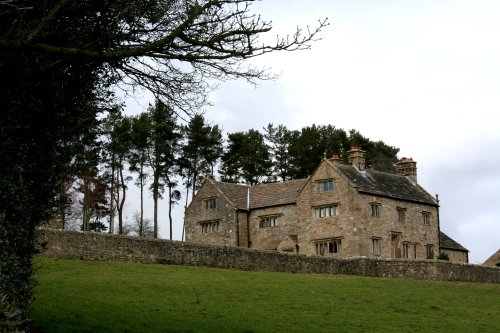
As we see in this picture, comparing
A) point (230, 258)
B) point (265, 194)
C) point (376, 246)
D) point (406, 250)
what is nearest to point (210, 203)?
point (265, 194)

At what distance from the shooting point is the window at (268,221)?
183 feet

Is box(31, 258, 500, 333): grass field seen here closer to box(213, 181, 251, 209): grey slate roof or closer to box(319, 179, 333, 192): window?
box(319, 179, 333, 192): window

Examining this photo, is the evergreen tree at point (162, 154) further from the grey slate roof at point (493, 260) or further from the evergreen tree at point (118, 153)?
the grey slate roof at point (493, 260)

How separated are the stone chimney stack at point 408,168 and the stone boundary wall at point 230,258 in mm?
13712

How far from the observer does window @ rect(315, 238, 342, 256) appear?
169 feet

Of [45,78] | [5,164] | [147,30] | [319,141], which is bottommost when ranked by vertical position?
[5,164]

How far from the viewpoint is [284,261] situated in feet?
129

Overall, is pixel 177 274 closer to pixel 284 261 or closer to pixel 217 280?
pixel 217 280

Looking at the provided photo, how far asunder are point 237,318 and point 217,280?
9.04 m

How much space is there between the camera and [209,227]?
191ft

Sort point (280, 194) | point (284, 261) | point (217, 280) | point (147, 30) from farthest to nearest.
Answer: point (280, 194) → point (284, 261) → point (217, 280) → point (147, 30)

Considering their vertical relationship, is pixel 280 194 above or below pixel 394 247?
above

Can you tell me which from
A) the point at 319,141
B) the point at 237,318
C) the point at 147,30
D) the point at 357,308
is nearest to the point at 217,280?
the point at 357,308

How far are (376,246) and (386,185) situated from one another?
517cm
